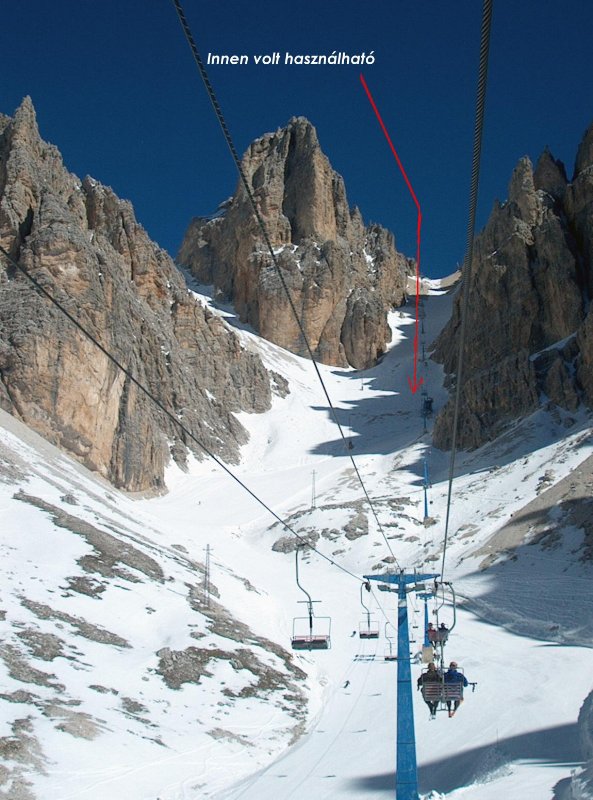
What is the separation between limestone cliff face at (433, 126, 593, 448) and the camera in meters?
85.3

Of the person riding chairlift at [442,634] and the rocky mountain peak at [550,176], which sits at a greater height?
the rocky mountain peak at [550,176]

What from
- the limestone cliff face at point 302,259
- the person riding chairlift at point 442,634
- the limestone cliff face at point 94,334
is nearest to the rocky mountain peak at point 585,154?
the limestone cliff face at point 302,259

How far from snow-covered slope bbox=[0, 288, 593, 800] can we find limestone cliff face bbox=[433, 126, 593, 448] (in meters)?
8.71

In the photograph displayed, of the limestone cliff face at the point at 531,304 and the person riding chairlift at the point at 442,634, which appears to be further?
the limestone cliff face at the point at 531,304

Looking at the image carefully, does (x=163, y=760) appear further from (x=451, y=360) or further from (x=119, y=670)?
(x=451, y=360)

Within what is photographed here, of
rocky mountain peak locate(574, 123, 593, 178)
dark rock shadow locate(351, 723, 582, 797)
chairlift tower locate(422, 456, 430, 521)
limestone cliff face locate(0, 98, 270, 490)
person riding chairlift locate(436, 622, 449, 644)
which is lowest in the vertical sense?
dark rock shadow locate(351, 723, 582, 797)

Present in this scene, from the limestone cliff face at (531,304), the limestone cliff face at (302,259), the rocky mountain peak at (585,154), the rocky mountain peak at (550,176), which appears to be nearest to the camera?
the limestone cliff face at (531,304)

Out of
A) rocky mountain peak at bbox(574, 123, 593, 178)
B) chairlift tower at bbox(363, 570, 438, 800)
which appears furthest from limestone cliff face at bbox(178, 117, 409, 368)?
chairlift tower at bbox(363, 570, 438, 800)

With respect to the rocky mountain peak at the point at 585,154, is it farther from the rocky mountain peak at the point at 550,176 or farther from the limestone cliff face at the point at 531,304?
the rocky mountain peak at the point at 550,176

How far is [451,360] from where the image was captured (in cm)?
12875

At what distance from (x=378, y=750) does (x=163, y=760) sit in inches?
268

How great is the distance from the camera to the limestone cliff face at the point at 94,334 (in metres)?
66.2

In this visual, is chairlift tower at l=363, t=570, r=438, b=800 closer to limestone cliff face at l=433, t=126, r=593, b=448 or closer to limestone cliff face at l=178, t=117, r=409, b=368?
limestone cliff face at l=433, t=126, r=593, b=448

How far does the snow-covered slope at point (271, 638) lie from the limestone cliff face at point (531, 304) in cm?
871
